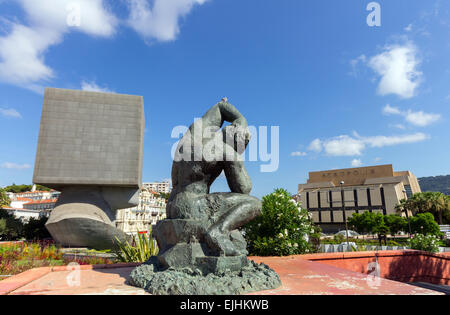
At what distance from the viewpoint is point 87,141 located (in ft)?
59.4

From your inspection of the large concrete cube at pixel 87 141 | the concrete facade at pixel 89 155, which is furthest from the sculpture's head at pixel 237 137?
the large concrete cube at pixel 87 141

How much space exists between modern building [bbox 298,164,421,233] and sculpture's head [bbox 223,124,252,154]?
49.3 metres

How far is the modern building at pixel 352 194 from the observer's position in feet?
167

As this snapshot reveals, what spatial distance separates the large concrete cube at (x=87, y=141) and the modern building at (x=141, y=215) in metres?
21.3

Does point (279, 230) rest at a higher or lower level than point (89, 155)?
lower

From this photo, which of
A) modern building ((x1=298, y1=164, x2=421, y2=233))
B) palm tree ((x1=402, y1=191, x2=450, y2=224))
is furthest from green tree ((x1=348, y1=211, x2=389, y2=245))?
modern building ((x1=298, y1=164, x2=421, y2=233))

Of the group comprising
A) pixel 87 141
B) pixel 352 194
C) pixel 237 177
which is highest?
pixel 87 141

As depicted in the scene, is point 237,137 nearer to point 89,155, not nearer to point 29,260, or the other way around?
point 29,260

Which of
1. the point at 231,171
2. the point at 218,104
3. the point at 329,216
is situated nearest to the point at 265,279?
the point at 231,171

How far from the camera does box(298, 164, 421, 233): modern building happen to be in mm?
51031

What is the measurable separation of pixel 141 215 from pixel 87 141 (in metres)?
33.9

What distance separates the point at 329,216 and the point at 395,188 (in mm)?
13185

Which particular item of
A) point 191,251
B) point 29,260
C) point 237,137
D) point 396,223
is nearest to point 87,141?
point 29,260
